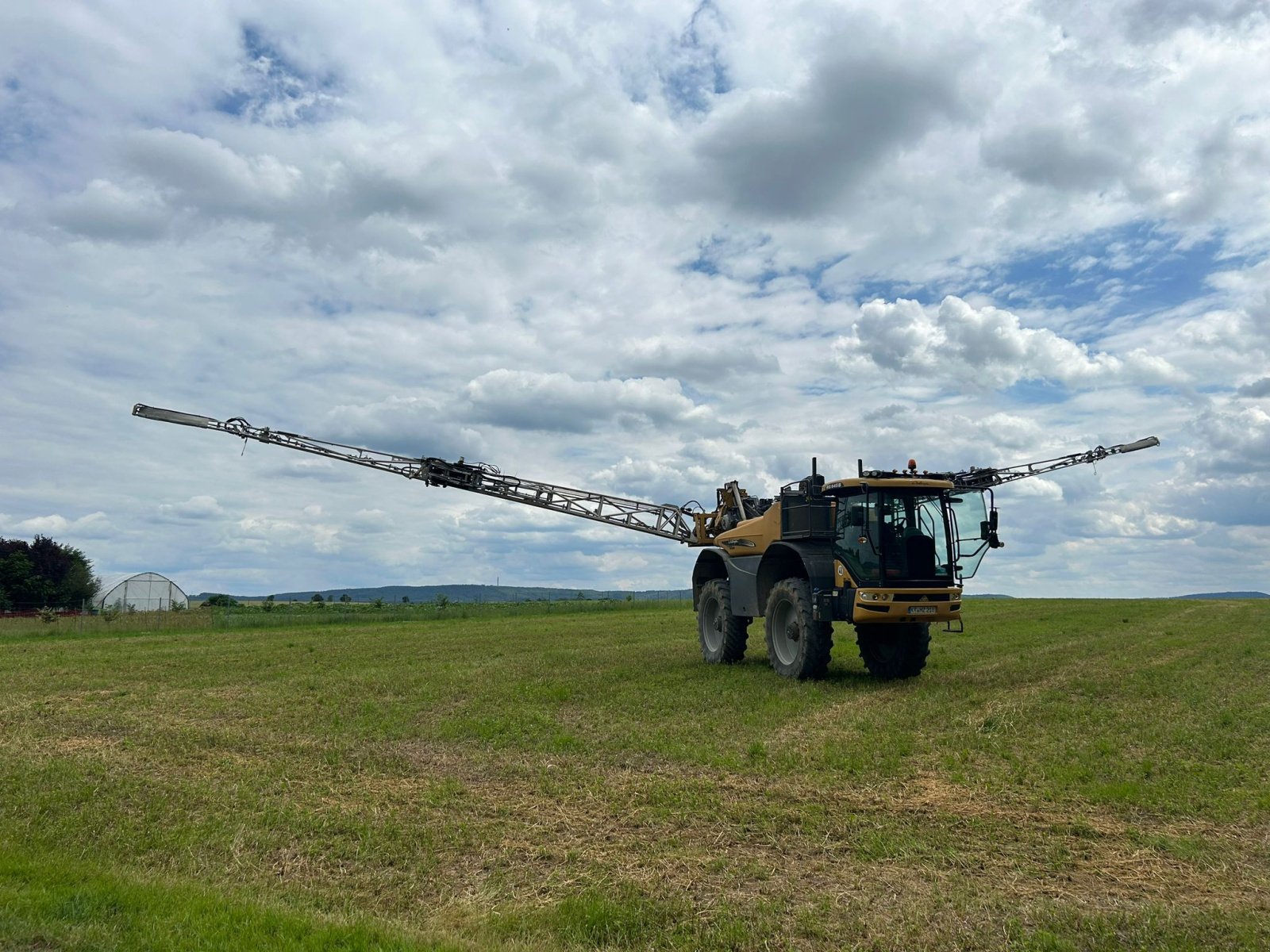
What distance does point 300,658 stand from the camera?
2195cm

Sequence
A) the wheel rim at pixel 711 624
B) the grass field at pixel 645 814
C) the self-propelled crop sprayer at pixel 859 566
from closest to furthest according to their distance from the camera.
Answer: the grass field at pixel 645 814
the self-propelled crop sprayer at pixel 859 566
the wheel rim at pixel 711 624

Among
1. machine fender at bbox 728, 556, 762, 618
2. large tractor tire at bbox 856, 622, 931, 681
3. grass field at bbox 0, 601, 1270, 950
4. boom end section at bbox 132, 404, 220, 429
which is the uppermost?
boom end section at bbox 132, 404, 220, 429

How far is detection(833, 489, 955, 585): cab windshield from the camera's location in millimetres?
14984

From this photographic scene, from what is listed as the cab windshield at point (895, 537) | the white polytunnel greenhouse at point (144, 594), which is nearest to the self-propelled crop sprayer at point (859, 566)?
the cab windshield at point (895, 537)

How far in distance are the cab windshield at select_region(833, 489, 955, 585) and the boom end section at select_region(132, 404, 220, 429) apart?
48.2ft

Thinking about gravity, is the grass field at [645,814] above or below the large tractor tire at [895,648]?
below

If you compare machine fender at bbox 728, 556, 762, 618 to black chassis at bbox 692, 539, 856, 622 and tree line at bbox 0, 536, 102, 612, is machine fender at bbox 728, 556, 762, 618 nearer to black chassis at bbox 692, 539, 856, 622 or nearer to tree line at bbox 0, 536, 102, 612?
black chassis at bbox 692, 539, 856, 622

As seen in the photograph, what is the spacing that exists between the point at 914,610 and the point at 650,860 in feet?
30.1

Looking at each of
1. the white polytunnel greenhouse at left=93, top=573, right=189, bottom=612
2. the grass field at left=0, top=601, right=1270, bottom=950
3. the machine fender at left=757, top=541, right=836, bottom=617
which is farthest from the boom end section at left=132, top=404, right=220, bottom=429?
the white polytunnel greenhouse at left=93, top=573, right=189, bottom=612

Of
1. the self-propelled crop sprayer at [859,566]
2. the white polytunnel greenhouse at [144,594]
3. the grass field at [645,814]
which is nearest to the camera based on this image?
the grass field at [645,814]

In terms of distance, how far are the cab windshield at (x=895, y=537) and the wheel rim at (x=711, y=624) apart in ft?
15.3

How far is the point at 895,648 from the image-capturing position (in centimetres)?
1630

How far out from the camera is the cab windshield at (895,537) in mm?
14984

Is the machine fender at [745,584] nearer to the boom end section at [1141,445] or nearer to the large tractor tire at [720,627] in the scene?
the large tractor tire at [720,627]
